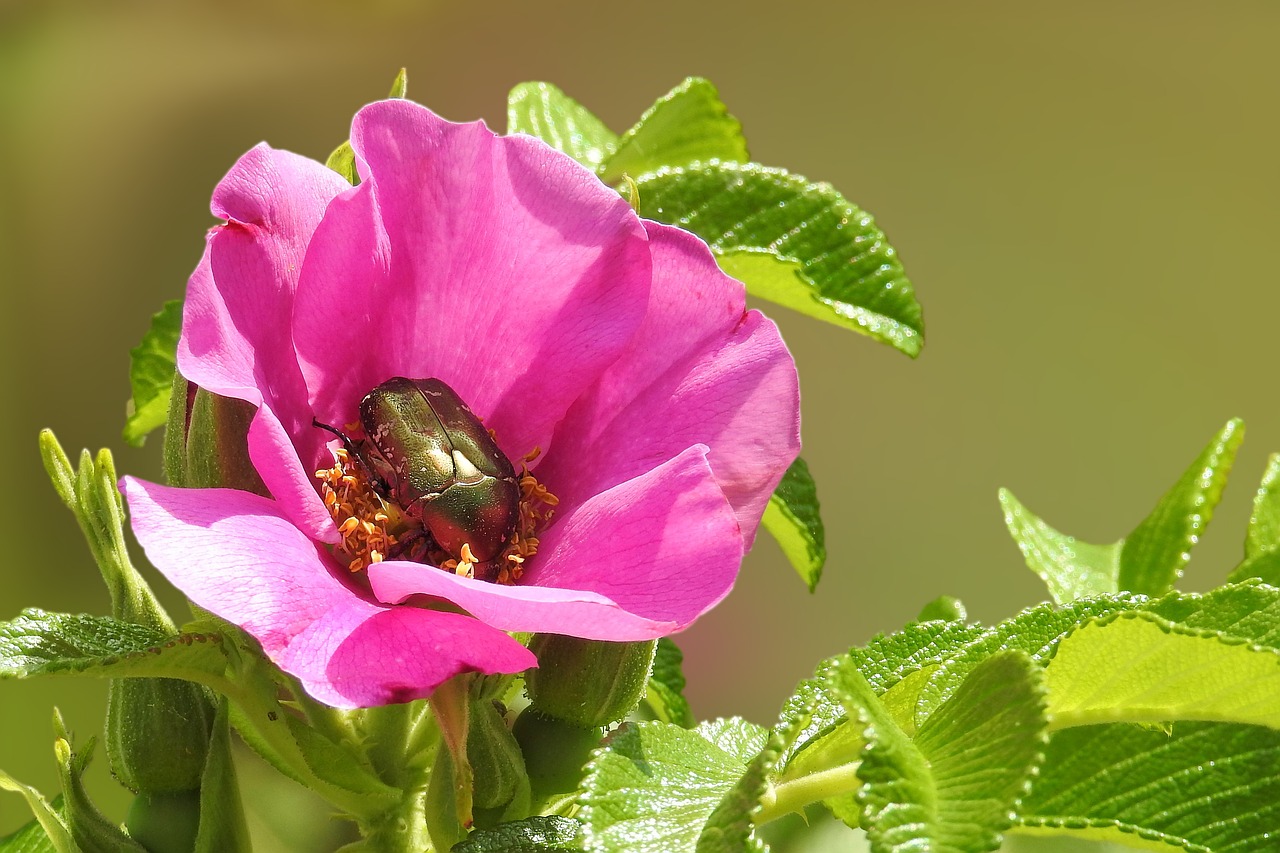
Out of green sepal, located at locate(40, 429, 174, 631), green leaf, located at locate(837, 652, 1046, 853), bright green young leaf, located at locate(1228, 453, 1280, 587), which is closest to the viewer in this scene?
green leaf, located at locate(837, 652, 1046, 853)

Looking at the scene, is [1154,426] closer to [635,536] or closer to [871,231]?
[871,231]

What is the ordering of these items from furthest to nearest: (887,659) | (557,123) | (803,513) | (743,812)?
(557,123) → (803,513) → (887,659) → (743,812)

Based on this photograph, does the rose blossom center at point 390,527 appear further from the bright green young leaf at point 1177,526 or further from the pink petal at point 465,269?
the bright green young leaf at point 1177,526

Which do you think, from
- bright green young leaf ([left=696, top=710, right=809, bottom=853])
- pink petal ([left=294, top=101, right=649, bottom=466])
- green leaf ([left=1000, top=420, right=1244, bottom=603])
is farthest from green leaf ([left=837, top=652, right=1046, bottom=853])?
green leaf ([left=1000, top=420, right=1244, bottom=603])

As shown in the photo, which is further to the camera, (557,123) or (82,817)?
(557,123)

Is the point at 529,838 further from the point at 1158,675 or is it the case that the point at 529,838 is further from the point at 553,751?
the point at 1158,675

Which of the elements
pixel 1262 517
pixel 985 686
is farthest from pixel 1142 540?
pixel 985 686

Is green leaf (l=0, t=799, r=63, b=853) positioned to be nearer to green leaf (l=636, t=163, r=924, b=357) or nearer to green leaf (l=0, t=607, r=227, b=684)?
green leaf (l=0, t=607, r=227, b=684)

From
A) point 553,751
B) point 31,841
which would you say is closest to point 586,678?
point 553,751
